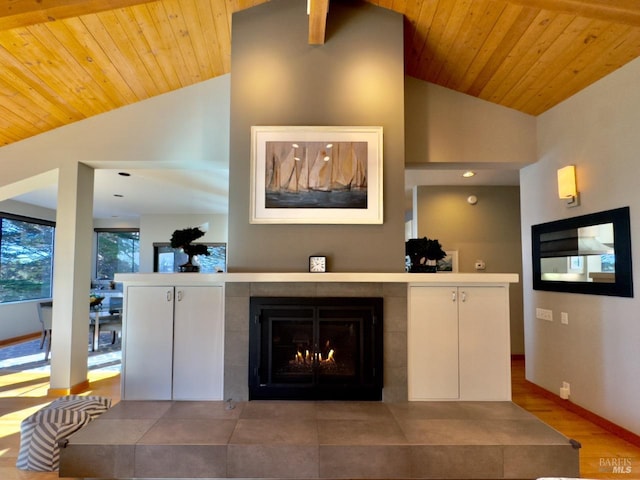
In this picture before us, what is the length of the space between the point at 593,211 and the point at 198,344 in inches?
141

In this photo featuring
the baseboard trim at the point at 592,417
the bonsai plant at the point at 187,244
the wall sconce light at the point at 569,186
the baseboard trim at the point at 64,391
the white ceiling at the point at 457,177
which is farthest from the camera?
the white ceiling at the point at 457,177

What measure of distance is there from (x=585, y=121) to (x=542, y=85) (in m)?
0.51

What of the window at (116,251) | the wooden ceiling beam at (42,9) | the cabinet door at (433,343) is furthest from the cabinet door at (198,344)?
the window at (116,251)

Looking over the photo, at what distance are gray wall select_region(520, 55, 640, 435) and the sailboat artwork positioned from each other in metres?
2.04

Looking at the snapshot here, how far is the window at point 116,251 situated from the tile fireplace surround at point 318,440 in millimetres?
7865

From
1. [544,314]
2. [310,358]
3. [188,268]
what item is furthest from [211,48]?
[544,314]

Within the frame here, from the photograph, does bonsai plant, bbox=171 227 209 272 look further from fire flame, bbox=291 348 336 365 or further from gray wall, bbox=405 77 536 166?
gray wall, bbox=405 77 536 166

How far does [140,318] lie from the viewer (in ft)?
10.3

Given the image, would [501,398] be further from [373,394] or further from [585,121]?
[585,121]

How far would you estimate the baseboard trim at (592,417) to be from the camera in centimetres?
294

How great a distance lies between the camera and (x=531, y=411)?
11.7ft

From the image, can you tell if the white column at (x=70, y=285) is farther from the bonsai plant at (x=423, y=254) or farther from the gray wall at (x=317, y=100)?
the bonsai plant at (x=423, y=254)

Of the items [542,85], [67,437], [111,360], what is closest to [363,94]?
[542,85]

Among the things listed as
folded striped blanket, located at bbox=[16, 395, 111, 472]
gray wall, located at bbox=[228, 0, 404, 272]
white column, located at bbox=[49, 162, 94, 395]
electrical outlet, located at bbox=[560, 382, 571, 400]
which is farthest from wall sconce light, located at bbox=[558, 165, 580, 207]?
white column, located at bbox=[49, 162, 94, 395]
